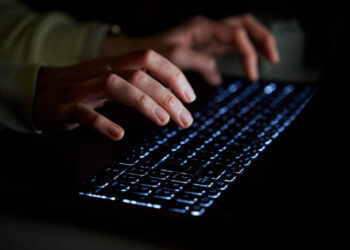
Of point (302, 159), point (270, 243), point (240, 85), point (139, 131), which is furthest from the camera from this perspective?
point (240, 85)

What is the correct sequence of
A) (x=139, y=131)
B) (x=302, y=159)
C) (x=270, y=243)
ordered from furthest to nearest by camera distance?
1. (x=139, y=131)
2. (x=302, y=159)
3. (x=270, y=243)

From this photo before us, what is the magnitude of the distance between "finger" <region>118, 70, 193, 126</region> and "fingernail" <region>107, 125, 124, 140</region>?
0.20 feet

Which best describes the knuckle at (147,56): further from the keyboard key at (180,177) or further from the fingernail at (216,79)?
the fingernail at (216,79)

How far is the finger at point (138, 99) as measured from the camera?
59 cm

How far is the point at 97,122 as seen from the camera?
60 cm

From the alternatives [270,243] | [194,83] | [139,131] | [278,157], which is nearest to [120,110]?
[139,131]

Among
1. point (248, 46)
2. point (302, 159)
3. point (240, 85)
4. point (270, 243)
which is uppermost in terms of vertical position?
point (248, 46)

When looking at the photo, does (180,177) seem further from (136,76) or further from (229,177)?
(136,76)

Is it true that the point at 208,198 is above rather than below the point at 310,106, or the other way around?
below

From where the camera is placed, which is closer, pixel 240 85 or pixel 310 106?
pixel 310 106

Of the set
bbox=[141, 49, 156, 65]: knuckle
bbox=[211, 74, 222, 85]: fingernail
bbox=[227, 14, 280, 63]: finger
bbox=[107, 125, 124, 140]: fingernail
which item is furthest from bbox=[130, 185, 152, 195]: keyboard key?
bbox=[227, 14, 280, 63]: finger

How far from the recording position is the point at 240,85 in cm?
93

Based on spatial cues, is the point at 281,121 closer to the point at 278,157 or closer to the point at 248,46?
Result: the point at 278,157

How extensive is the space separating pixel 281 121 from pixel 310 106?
3.3 inches
